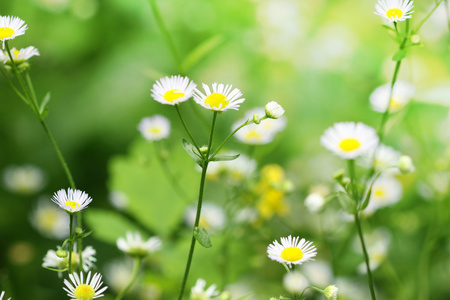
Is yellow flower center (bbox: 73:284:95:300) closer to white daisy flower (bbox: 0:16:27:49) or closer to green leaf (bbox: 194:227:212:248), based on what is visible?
green leaf (bbox: 194:227:212:248)

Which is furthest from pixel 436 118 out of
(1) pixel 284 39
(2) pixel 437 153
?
(1) pixel 284 39

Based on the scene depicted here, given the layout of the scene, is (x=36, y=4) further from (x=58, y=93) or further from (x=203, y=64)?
(x=203, y=64)

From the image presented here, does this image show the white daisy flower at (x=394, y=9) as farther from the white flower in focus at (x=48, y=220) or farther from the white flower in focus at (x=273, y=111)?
the white flower in focus at (x=48, y=220)

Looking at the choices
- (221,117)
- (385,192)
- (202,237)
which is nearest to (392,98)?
(385,192)

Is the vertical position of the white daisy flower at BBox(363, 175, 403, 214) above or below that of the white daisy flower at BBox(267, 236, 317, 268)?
above

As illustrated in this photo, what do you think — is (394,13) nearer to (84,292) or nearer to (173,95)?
(173,95)

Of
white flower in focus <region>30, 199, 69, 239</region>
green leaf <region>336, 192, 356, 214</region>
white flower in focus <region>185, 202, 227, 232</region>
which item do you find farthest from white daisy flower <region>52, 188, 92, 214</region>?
white flower in focus <region>30, 199, 69, 239</region>
